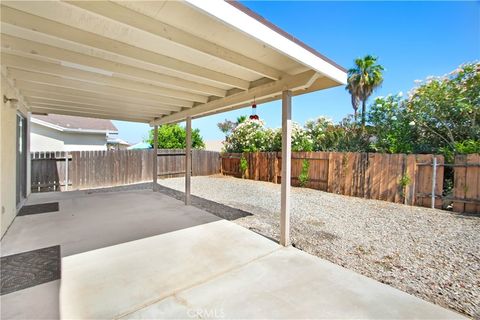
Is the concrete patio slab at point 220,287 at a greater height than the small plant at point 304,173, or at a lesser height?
lesser

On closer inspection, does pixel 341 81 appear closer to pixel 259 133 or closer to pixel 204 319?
pixel 204 319

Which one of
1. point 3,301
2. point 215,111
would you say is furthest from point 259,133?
point 3,301

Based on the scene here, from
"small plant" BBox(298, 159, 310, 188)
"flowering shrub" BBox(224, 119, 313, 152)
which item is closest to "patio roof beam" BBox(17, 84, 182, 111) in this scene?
"small plant" BBox(298, 159, 310, 188)

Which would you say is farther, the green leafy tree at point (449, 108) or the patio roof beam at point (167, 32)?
the green leafy tree at point (449, 108)

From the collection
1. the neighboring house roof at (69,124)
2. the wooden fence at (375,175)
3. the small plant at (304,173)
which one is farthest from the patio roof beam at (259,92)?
the neighboring house roof at (69,124)

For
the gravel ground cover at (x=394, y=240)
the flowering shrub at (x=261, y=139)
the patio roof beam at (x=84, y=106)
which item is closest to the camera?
the gravel ground cover at (x=394, y=240)

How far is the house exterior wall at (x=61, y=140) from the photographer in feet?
36.1

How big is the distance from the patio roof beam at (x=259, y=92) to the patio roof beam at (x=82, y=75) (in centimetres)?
52

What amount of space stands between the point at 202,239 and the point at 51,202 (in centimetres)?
489

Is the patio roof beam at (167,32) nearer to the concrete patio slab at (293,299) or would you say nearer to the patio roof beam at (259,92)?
the patio roof beam at (259,92)

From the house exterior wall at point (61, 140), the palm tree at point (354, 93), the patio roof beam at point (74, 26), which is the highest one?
the palm tree at point (354, 93)

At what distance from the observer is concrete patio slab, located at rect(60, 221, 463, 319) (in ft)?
6.16

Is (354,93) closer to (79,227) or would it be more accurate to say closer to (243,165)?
(243,165)

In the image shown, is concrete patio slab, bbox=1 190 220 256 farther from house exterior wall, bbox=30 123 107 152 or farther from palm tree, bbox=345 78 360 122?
palm tree, bbox=345 78 360 122
